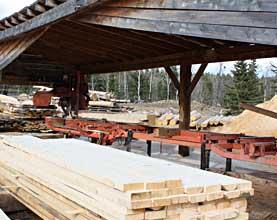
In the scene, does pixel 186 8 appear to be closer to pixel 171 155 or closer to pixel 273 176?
pixel 273 176

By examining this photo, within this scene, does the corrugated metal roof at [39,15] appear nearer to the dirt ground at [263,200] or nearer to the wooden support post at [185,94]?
the dirt ground at [263,200]

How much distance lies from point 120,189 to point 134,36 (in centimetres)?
626

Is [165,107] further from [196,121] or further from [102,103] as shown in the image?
[196,121]

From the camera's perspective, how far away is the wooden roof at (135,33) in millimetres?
3801

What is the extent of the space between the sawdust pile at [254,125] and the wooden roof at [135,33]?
544cm

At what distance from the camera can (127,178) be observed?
2.97m

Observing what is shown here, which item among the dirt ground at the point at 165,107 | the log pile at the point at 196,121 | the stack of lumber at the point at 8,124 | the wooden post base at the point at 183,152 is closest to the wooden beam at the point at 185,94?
the wooden post base at the point at 183,152

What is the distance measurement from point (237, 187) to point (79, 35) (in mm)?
6862

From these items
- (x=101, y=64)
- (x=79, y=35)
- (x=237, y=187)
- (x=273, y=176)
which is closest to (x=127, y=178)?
(x=237, y=187)

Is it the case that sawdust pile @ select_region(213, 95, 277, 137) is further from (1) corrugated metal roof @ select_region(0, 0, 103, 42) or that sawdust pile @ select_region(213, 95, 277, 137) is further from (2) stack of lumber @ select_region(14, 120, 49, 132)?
(1) corrugated metal roof @ select_region(0, 0, 103, 42)

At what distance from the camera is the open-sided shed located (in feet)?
12.6

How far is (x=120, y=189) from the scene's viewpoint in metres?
2.78

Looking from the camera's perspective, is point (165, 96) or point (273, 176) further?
point (165, 96)

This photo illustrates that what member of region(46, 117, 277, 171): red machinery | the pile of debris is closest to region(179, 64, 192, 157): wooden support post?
region(46, 117, 277, 171): red machinery
